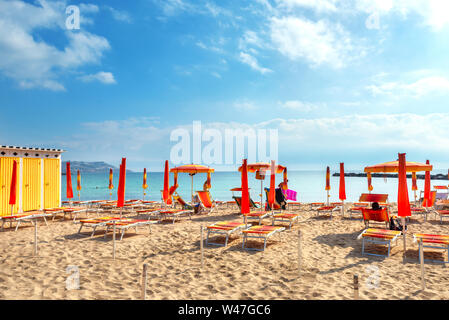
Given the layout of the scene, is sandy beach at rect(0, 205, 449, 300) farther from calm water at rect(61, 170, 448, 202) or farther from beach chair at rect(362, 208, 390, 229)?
calm water at rect(61, 170, 448, 202)

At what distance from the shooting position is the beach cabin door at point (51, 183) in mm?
12992

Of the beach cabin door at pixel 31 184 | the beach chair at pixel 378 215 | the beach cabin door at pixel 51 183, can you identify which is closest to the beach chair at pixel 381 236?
the beach chair at pixel 378 215

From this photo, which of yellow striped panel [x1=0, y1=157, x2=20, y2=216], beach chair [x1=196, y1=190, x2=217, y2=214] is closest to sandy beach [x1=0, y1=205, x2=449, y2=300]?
beach chair [x1=196, y1=190, x2=217, y2=214]

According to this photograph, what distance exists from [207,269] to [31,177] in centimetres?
1120

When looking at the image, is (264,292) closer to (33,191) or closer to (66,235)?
(66,235)

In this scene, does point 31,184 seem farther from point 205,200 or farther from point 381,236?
point 381,236

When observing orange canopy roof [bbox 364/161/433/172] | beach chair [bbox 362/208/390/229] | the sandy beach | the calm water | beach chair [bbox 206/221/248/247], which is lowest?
the calm water

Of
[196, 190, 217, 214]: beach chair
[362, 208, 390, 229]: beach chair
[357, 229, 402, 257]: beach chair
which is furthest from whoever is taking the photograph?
[196, 190, 217, 214]: beach chair

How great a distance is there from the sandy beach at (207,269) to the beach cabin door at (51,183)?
19.6 ft

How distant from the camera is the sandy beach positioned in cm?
399

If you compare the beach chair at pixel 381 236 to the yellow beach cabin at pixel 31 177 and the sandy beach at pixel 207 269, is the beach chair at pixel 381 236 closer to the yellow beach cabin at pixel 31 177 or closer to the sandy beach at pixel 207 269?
the sandy beach at pixel 207 269

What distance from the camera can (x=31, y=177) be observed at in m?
12.4
